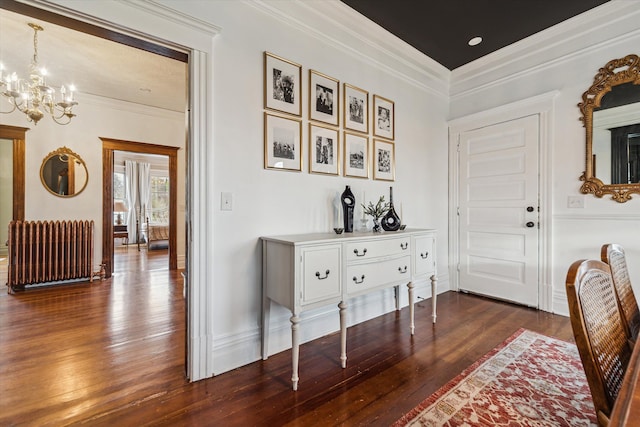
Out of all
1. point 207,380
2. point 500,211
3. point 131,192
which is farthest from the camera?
point 131,192

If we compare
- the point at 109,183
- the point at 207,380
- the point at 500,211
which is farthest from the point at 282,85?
the point at 109,183

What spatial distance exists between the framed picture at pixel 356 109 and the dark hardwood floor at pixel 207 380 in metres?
1.94

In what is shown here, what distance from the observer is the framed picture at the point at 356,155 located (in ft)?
9.01

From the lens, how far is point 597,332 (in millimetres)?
773

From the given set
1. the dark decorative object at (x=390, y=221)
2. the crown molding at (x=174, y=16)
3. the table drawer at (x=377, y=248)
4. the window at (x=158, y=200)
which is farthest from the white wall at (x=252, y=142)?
the window at (x=158, y=200)

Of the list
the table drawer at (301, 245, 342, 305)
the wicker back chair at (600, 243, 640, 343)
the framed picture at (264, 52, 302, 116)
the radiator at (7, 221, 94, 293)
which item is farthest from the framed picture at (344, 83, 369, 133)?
the radiator at (7, 221, 94, 293)

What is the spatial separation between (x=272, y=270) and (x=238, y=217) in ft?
1.49

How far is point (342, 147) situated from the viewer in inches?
106

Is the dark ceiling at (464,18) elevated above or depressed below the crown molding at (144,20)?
above

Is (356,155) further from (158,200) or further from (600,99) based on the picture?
(158,200)

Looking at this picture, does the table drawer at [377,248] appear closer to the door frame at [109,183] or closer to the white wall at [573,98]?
the white wall at [573,98]

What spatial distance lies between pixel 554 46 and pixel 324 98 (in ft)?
8.30

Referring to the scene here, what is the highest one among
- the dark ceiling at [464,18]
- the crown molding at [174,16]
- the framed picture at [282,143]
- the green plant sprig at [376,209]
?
the dark ceiling at [464,18]

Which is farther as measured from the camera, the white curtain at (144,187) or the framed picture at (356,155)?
the white curtain at (144,187)
